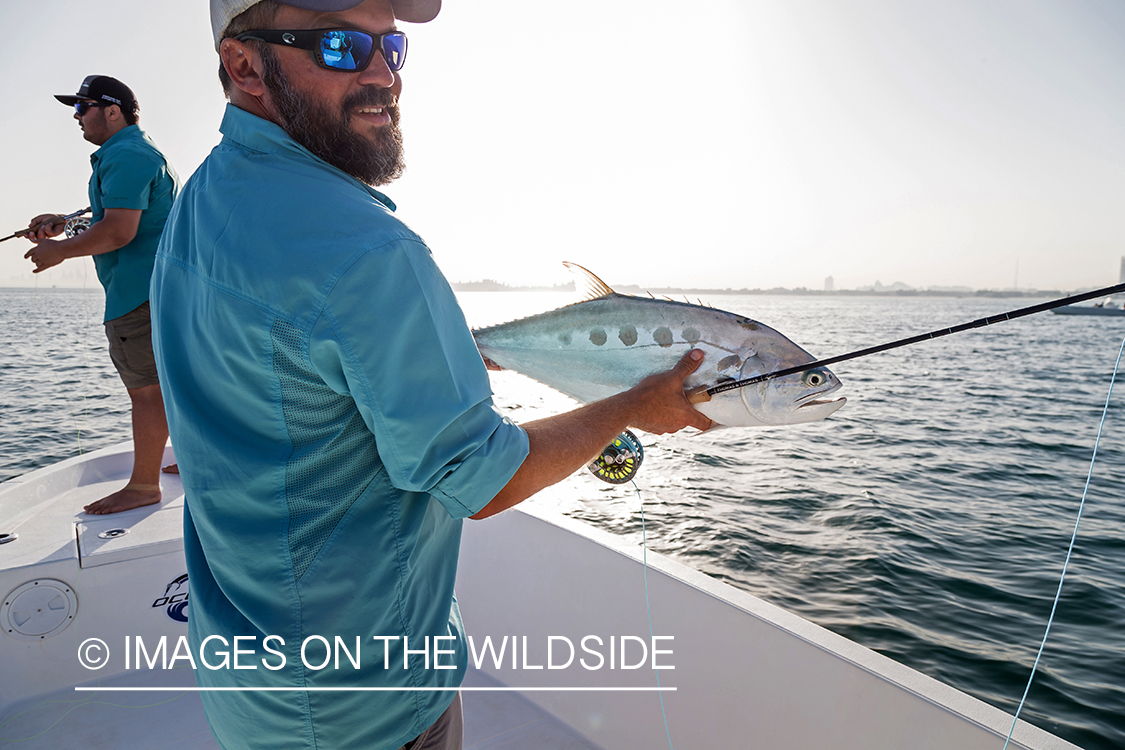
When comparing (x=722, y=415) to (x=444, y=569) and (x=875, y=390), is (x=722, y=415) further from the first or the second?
(x=875, y=390)

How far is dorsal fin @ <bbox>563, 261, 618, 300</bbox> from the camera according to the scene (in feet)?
6.57

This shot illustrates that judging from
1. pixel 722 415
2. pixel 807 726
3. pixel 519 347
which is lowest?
pixel 807 726

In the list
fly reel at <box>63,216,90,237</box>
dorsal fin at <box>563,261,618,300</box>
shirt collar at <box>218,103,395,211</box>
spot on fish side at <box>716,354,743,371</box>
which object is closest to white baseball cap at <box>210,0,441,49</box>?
shirt collar at <box>218,103,395,211</box>

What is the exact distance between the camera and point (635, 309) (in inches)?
72.0

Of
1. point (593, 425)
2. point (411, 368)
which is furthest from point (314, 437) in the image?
point (593, 425)

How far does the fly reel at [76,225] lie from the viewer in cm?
380

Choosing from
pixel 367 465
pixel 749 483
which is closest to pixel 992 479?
pixel 749 483

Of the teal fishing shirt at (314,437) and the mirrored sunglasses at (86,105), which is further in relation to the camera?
the mirrored sunglasses at (86,105)

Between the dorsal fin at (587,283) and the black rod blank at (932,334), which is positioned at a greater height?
the dorsal fin at (587,283)

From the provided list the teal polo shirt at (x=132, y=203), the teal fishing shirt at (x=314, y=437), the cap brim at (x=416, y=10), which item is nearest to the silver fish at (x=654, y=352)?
the teal fishing shirt at (x=314, y=437)

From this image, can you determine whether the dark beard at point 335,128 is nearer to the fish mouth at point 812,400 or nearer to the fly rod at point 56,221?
the fish mouth at point 812,400

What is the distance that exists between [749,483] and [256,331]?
10.4 metres

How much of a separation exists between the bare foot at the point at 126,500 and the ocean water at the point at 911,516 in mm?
2367

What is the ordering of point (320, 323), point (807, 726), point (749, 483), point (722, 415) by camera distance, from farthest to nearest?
point (749, 483) → point (807, 726) → point (722, 415) → point (320, 323)
